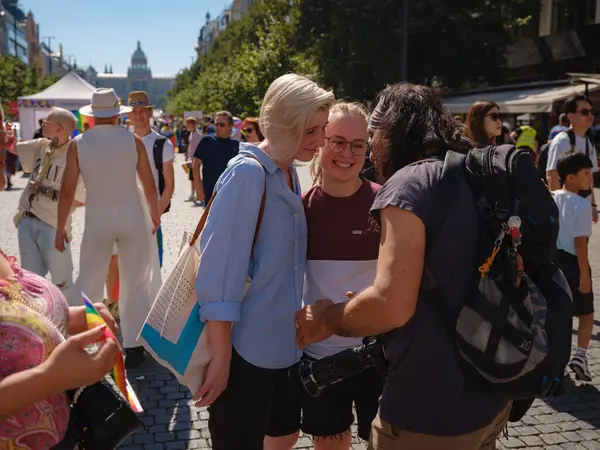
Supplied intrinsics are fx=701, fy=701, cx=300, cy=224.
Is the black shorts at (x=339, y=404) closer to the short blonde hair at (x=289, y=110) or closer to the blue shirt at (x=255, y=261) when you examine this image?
the blue shirt at (x=255, y=261)

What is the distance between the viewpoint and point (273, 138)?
2451mm

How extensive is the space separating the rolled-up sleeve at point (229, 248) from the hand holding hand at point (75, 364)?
0.62m

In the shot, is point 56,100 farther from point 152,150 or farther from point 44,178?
point 44,178

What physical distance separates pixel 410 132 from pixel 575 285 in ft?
11.1

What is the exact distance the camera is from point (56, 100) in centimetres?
2258

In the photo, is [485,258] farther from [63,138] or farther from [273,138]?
[63,138]

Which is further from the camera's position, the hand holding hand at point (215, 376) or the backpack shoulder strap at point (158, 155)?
the backpack shoulder strap at point (158, 155)

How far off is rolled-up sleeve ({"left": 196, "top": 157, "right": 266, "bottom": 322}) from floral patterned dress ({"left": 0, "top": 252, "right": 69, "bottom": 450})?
22.3 inches

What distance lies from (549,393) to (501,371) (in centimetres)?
21

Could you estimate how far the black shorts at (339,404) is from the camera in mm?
2871

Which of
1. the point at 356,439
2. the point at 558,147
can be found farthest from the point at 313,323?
the point at 558,147

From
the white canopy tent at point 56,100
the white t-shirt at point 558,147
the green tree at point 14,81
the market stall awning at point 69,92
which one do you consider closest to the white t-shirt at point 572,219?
the white t-shirt at point 558,147

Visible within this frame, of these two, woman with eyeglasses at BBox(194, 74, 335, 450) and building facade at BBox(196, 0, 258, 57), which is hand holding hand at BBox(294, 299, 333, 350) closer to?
woman with eyeglasses at BBox(194, 74, 335, 450)

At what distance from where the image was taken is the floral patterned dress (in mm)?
1613
